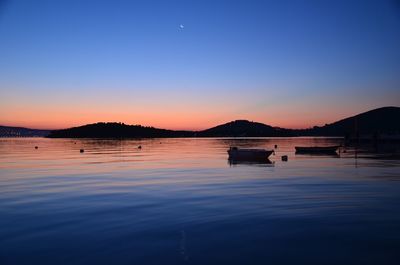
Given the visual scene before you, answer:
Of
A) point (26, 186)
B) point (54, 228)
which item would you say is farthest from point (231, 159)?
point (54, 228)

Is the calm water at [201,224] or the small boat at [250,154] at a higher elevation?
the small boat at [250,154]

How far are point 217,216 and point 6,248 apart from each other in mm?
8777

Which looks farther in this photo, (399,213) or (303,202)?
(303,202)

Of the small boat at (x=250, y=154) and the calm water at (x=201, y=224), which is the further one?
the small boat at (x=250, y=154)

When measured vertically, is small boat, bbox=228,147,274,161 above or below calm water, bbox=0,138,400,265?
above

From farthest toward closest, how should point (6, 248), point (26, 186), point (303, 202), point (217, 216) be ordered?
point (26, 186)
point (303, 202)
point (217, 216)
point (6, 248)

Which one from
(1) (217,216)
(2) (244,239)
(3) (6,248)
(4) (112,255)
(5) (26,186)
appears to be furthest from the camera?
(5) (26,186)

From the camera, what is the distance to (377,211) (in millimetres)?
17750

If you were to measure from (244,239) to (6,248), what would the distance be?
8247 mm

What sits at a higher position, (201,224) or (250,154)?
(250,154)

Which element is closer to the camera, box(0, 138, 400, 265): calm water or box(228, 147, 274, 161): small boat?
box(0, 138, 400, 265): calm water

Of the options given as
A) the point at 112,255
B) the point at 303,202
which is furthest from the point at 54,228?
the point at 303,202

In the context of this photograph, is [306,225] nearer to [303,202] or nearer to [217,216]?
[217,216]

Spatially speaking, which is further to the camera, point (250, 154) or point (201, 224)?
point (250, 154)
